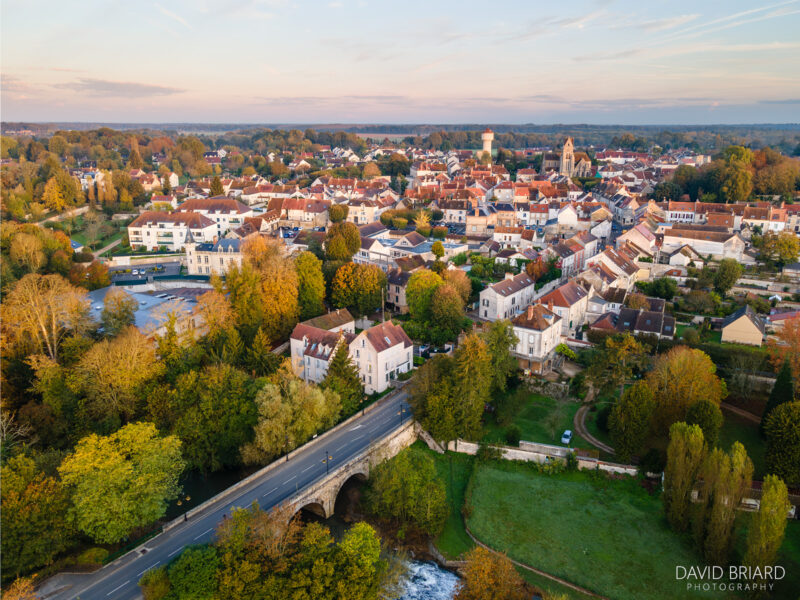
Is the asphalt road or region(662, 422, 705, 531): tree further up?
region(662, 422, 705, 531): tree

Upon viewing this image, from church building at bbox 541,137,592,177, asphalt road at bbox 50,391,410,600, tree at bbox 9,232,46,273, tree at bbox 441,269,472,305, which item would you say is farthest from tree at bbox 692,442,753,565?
church building at bbox 541,137,592,177

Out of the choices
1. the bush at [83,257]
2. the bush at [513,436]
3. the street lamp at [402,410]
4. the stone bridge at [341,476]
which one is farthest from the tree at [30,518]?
the bush at [83,257]

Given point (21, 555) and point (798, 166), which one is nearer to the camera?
point (21, 555)

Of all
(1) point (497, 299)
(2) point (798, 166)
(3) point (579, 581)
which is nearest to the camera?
(3) point (579, 581)

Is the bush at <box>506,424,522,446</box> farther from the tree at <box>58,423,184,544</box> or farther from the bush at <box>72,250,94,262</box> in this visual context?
the bush at <box>72,250,94,262</box>

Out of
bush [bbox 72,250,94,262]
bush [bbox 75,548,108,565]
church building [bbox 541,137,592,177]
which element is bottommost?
bush [bbox 75,548,108,565]

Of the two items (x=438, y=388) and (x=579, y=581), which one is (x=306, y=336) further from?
(x=579, y=581)

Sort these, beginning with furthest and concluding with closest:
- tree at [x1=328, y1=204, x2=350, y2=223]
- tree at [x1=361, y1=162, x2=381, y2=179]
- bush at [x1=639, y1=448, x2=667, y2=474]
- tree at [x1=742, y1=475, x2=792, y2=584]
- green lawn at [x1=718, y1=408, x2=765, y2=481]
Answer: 1. tree at [x1=361, y1=162, x2=381, y2=179]
2. tree at [x1=328, y1=204, x2=350, y2=223]
3. green lawn at [x1=718, y1=408, x2=765, y2=481]
4. bush at [x1=639, y1=448, x2=667, y2=474]
5. tree at [x1=742, y1=475, x2=792, y2=584]

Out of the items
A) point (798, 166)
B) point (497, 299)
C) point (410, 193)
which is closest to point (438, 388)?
point (497, 299)
